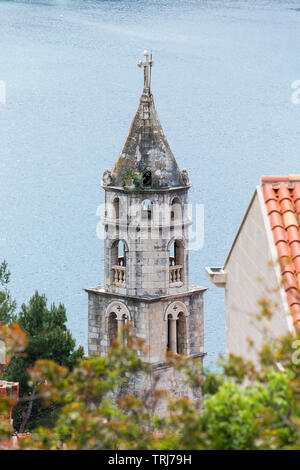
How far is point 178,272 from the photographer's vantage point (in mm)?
52312

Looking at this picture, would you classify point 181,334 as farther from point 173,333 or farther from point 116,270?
point 116,270

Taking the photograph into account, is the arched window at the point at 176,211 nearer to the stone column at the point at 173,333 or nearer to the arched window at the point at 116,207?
the arched window at the point at 116,207

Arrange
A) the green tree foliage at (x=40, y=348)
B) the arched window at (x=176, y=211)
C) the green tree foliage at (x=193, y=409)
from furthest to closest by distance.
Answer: the green tree foliage at (x=40, y=348)
the arched window at (x=176, y=211)
the green tree foliage at (x=193, y=409)

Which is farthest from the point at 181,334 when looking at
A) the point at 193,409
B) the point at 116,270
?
the point at 193,409

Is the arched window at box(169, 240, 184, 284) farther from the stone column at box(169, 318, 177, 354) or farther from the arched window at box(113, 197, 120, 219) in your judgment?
the arched window at box(113, 197, 120, 219)

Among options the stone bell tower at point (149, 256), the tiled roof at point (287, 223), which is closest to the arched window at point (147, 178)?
the stone bell tower at point (149, 256)

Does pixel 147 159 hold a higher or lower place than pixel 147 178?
higher

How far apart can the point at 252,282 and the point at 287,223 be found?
1508 mm

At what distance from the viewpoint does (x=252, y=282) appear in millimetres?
21359

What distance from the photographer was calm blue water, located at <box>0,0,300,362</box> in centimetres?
9988

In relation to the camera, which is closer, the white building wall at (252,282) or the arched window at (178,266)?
the white building wall at (252,282)

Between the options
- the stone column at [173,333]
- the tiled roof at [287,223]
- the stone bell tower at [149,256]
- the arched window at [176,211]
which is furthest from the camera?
the stone column at [173,333]

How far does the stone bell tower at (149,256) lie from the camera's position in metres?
50.6

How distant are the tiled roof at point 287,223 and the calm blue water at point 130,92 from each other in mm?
74857
